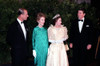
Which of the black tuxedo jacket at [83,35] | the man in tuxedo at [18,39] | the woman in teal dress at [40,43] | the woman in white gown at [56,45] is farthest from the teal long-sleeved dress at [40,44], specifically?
the black tuxedo jacket at [83,35]

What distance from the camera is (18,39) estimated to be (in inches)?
144

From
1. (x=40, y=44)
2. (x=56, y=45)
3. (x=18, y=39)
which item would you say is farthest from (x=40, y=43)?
(x=18, y=39)

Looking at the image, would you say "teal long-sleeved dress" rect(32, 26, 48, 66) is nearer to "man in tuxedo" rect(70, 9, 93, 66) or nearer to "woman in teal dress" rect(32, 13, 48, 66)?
"woman in teal dress" rect(32, 13, 48, 66)

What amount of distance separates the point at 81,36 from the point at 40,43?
106 cm

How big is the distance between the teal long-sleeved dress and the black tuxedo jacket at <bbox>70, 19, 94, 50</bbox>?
0.77 meters

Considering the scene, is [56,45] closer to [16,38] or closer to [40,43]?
[40,43]

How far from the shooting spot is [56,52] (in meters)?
4.18

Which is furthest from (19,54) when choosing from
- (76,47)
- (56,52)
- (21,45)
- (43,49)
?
(76,47)

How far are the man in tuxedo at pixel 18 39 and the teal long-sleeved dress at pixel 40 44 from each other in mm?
280

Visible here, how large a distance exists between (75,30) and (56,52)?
0.75m

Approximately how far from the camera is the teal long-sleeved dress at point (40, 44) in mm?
4012

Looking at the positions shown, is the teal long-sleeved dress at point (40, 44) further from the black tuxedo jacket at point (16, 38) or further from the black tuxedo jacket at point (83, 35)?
A: the black tuxedo jacket at point (83, 35)

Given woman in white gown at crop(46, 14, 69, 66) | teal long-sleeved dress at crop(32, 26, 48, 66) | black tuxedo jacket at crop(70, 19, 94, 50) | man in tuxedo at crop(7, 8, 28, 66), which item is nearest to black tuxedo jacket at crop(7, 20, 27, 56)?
man in tuxedo at crop(7, 8, 28, 66)

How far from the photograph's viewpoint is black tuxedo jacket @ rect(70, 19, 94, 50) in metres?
4.29
